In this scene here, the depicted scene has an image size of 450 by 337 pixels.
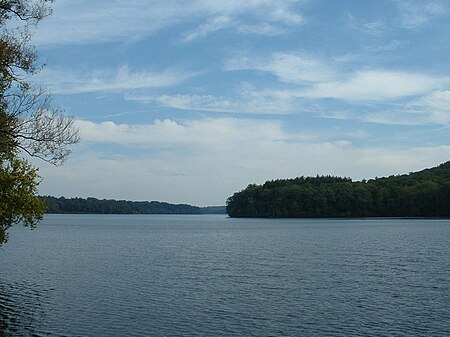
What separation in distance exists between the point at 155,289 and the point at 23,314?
9.50 meters

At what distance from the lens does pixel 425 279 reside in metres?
36.0

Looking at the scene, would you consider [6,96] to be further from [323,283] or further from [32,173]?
[323,283]

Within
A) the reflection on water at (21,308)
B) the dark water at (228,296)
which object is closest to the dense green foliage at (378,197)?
the dark water at (228,296)

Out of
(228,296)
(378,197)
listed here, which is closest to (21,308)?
(228,296)

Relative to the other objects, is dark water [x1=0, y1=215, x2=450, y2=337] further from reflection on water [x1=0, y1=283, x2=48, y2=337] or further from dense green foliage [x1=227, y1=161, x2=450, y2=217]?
dense green foliage [x1=227, y1=161, x2=450, y2=217]

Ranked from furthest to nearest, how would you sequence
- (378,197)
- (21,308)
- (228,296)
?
(378,197) → (228,296) → (21,308)

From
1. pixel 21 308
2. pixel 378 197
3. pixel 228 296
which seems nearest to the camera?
pixel 21 308

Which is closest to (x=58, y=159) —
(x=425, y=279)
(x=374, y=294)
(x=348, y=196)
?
(x=374, y=294)

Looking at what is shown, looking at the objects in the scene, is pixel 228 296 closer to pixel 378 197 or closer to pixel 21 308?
pixel 21 308

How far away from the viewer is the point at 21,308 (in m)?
27.0

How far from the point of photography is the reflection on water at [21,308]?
22.8m

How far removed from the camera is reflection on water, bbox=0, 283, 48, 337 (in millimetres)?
22844

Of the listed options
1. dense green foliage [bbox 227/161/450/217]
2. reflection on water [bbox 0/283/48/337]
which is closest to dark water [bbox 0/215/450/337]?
reflection on water [bbox 0/283/48/337]

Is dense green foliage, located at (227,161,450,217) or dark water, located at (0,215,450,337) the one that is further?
dense green foliage, located at (227,161,450,217)
